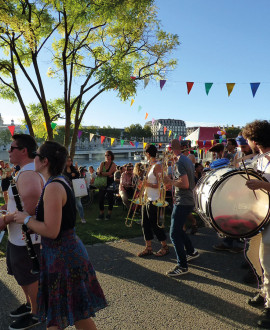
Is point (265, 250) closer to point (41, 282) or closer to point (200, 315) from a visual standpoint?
point (200, 315)

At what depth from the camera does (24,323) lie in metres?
2.79

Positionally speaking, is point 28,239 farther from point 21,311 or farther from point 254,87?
point 254,87

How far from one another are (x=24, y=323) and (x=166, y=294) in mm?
1618

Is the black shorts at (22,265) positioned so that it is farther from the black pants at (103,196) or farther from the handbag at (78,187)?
the black pants at (103,196)

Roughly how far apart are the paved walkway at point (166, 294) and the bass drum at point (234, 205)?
98 centimetres

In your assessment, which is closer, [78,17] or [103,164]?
[103,164]

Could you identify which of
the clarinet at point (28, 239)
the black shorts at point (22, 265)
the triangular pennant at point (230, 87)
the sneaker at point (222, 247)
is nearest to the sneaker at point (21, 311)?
the black shorts at point (22, 265)

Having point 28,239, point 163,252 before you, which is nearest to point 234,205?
point 28,239

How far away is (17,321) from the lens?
2.79 m

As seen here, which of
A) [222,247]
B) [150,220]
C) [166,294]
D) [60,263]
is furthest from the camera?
[222,247]

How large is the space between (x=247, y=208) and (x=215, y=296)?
1283 mm

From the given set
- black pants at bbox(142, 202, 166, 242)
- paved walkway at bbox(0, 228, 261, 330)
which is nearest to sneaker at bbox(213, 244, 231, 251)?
paved walkway at bbox(0, 228, 261, 330)

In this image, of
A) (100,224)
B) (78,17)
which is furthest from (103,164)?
(78,17)

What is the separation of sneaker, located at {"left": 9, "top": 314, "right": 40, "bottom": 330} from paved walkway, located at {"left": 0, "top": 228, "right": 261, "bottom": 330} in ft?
0.26
